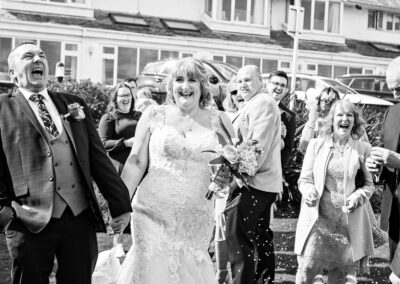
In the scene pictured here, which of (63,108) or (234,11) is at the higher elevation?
(234,11)

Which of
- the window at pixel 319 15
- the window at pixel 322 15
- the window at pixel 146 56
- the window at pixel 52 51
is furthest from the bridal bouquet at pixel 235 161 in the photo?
the window at pixel 319 15

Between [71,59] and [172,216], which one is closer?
[172,216]

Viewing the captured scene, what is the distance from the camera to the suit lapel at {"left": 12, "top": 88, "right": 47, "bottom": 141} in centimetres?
489

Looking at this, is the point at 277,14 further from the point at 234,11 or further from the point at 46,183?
the point at 46,183

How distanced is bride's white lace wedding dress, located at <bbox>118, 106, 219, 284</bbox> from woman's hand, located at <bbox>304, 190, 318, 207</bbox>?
4.51 ft

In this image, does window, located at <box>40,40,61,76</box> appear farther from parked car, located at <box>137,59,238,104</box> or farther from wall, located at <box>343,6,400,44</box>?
wall, located at <box>343,6,400,44</box>

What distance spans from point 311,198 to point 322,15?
3254 cm

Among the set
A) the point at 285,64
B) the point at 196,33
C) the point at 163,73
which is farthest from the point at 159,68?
the point at 285,64

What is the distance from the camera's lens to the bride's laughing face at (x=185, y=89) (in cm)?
568

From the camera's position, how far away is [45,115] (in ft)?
16.5

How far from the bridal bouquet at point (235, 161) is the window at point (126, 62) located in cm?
2531

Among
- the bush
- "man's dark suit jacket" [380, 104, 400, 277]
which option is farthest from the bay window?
"man's dark suit jacket" [380, 104, 400, 277]

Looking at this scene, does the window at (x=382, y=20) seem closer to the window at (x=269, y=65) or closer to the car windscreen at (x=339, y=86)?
the window at (x=269, y=65)

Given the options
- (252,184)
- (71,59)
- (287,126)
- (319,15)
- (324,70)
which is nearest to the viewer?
(252,184)
